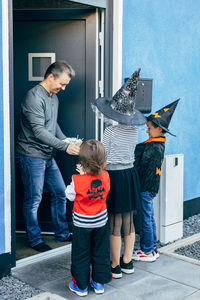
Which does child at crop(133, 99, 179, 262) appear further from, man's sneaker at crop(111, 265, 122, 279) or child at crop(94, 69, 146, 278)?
man's sneaker at crop(111, 265, 122, 279)

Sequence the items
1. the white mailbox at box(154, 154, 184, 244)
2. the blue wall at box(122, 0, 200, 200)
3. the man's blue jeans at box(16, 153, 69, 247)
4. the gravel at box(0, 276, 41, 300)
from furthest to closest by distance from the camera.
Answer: the blue wall at box(122, 0, 200, 200) → the white mailbox at box(154, 154, 184, 244) → the man's blue jeans at box(16, 153, 69, 247) → the gravel at box(0, 276, 41, 300)

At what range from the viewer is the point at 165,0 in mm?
5129

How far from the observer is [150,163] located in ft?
13.0

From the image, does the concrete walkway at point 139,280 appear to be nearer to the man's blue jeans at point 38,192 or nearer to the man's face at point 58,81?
the man's blue jeans at point 38,192

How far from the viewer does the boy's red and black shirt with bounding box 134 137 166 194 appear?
156 inches

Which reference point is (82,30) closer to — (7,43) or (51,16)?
(51,16)

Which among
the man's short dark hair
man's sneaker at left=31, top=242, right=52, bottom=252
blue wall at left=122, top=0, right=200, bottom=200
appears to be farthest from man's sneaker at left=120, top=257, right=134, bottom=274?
the man's short dark hair

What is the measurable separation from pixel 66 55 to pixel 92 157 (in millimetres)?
1778

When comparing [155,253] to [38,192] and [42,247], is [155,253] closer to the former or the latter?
[42,247]

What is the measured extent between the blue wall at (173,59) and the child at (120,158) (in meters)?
1.20

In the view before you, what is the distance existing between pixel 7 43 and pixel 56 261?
2.06 meters

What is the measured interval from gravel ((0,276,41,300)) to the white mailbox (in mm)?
1720

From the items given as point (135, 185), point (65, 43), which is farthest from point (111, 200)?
point (65, 43)

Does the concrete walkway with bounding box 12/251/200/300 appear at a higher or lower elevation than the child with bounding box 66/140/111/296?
lower
